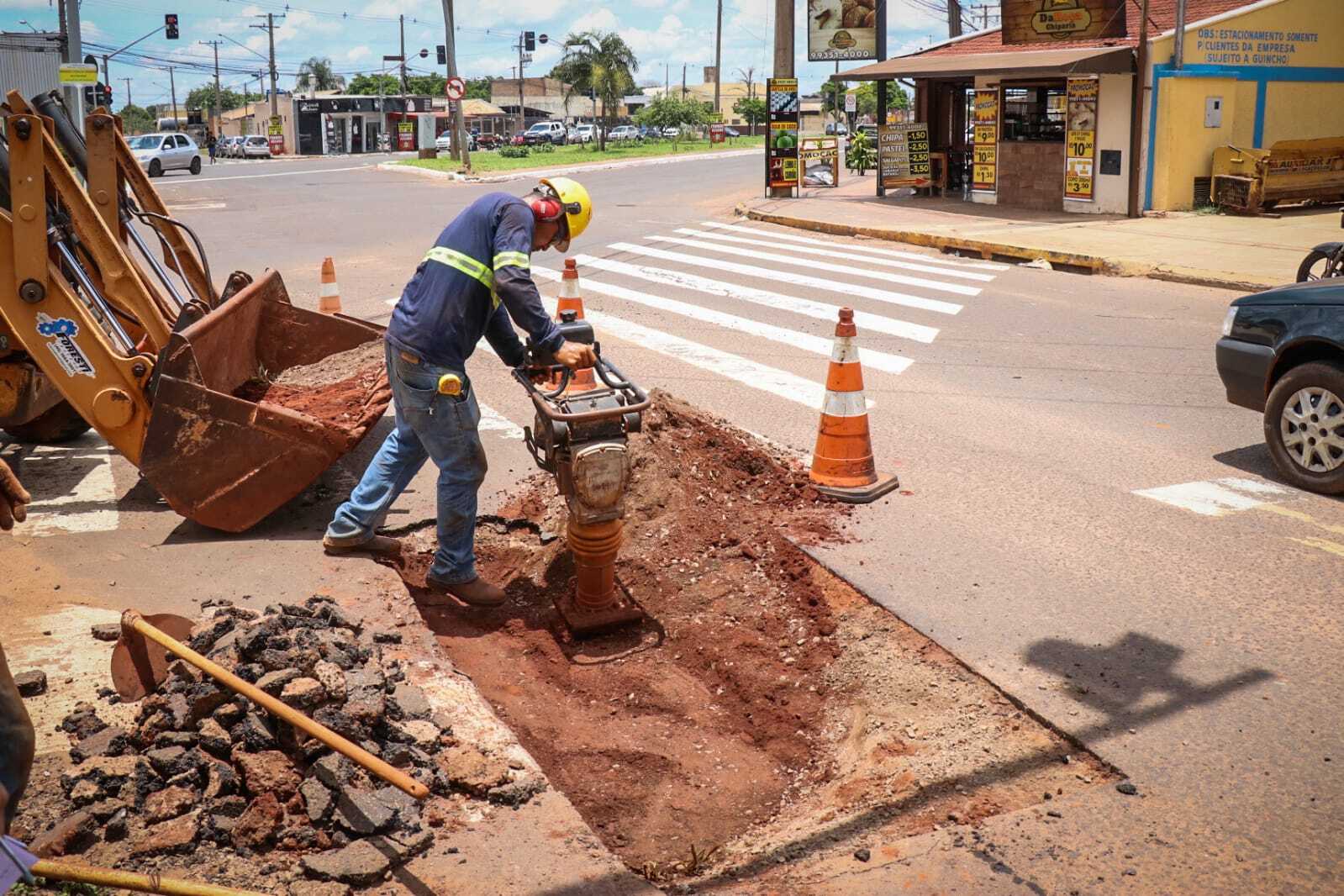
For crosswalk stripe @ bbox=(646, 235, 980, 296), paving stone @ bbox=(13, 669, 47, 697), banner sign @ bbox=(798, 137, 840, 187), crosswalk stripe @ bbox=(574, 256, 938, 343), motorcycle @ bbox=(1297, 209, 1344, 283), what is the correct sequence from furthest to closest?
banner sign @ bbox=(798, 137, 840, 187) → crosswalk stripe @ bbox=(646, 235, 980, 296) → crosswalk stripe @ bbox=(574, 256, 938, 343) → motorcycle @ bbox=(1297, 209, 1344, 283) → paving stone @ bbox=(13, 669, 47, 697)

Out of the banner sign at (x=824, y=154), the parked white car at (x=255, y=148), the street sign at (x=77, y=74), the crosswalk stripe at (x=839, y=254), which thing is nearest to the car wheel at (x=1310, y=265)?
the crosswalk stripe at (x=839, y=254)

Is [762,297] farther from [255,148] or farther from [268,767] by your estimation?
[255,148]

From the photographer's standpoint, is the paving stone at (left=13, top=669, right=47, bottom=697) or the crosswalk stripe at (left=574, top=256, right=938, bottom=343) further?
the crosswalk stripe at (left=574, top=256, right=938, bottom=343)

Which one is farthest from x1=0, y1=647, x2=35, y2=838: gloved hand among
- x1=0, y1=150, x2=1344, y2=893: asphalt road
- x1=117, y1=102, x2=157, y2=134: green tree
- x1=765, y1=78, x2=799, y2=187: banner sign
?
x1=117, y1=102, x2=157, y2=134: green tree

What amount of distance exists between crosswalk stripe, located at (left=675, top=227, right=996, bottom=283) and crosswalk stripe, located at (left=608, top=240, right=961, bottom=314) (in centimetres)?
107

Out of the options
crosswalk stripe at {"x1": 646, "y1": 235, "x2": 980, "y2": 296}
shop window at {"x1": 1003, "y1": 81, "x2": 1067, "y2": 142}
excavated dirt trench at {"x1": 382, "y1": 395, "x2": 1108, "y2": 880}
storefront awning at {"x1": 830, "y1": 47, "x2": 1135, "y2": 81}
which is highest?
storefront awning at {"x1": 830, "y1": 47, "x2": 1135, "y2": 81}

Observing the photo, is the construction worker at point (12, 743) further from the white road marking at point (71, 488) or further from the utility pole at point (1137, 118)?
the utility pole at point (1137, 118)

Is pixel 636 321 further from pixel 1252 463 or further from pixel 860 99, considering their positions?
pixel 860 99

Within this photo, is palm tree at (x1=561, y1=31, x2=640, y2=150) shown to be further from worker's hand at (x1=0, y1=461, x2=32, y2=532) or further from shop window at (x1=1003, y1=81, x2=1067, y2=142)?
worker's hand at (x1=0, y1=461, x2=32, y2=532)

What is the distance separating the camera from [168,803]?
3.61 metres

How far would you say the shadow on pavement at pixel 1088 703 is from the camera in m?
3.69

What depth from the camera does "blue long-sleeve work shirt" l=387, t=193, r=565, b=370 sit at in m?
5.16

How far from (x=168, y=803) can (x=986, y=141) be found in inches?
894

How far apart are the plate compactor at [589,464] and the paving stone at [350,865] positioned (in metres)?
1.99
